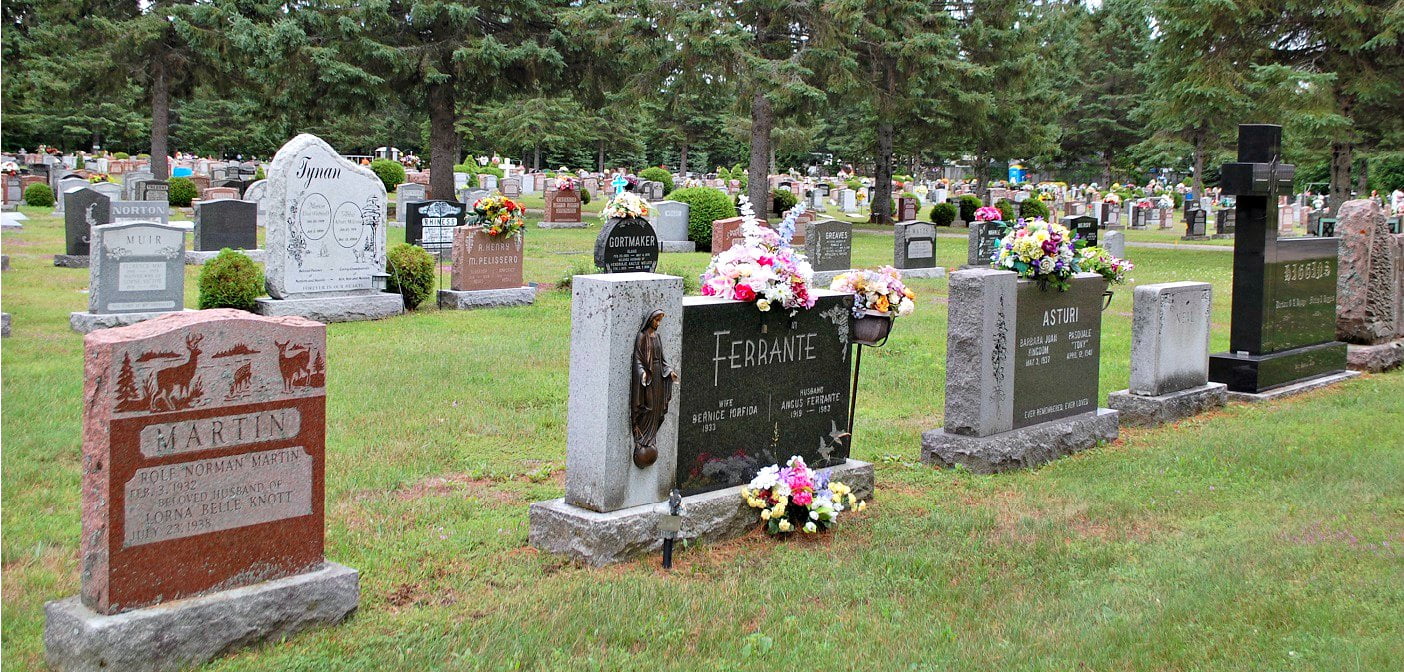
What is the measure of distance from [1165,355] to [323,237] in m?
9.56

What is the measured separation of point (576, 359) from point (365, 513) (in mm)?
1611

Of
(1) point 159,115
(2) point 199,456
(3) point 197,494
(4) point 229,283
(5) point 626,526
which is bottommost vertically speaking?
(5) point 626,526

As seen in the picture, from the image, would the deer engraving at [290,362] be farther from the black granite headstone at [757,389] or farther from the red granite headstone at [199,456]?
the black granite headstone at [757,389]

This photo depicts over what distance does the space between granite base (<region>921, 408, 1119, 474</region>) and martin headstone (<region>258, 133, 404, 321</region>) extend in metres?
8.29

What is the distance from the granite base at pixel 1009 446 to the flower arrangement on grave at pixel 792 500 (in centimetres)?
176

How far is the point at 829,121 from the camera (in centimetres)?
6712

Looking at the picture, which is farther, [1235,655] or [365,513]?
[365,513]

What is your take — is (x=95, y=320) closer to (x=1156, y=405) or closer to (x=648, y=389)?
(x=648, y=389)

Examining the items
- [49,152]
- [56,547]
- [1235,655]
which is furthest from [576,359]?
[49,152]

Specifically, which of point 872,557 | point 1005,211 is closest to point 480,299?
point 872,557

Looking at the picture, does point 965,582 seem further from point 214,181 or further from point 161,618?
point 214,181

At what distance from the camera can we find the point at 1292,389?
11352mm

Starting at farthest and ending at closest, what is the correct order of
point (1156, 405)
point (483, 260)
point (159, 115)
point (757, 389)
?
point (159, 115), point (483, 260), point (1156, 405), point (757, 389)

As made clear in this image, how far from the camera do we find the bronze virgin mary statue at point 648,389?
5.83 metres
